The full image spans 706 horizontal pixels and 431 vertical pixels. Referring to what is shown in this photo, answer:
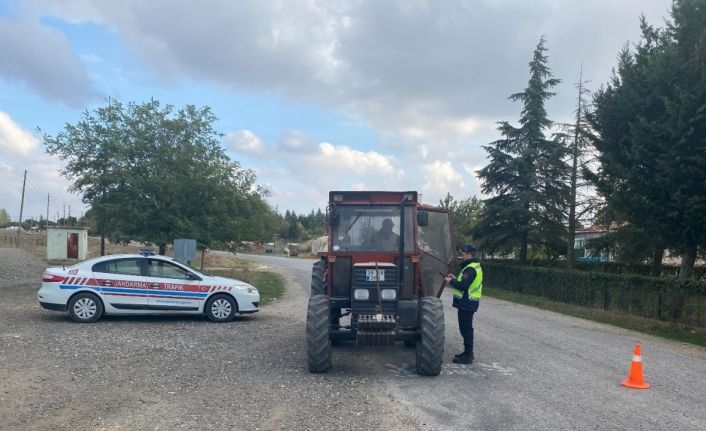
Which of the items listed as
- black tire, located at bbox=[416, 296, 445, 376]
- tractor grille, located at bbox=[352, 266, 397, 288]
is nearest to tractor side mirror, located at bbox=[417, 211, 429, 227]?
tractor grille, located at bbox=[352, 266, 397, 288]

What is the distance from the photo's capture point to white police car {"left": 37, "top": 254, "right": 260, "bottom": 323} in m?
12.6

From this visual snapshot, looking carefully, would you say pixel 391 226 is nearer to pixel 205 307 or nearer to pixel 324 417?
pixel 324 417

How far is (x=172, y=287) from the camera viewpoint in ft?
43.4

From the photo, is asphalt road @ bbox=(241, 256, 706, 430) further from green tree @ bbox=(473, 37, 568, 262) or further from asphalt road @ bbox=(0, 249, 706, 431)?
green tree @ bbox=(473, 37, 568, 262)

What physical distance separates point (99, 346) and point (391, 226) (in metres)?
5.47

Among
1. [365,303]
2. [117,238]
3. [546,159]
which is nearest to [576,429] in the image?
[365,303]

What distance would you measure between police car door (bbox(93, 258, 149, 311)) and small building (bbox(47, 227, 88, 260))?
2359cm

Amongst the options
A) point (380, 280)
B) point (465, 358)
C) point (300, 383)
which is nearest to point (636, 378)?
point (465, 358)

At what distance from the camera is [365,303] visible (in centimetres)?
897

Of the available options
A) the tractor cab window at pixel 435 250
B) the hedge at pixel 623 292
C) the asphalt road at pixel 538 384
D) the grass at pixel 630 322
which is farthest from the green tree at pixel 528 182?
the tractor cab window at pixel 435 250

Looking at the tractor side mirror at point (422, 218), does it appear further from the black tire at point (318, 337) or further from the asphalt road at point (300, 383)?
the asphalt road at point (300, 383)

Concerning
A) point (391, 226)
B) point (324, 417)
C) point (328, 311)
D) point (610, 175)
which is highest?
point (610, 175)

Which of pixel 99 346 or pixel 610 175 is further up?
pixel 610 175

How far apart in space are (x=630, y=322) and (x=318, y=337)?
37.5ft
